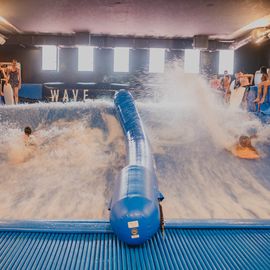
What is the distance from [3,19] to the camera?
10883 mm

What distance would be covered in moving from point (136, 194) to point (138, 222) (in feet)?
0.63

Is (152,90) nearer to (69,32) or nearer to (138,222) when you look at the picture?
(69,32)

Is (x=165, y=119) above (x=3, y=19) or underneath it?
underneath

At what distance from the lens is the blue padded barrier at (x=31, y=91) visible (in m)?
13.2

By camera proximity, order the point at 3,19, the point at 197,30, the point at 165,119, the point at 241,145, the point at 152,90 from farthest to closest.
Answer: the point at 152,90 < the point at 197,30 < the point at 3,19 < the point at 165,119 < the point at 241,145

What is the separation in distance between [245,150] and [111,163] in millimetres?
2161

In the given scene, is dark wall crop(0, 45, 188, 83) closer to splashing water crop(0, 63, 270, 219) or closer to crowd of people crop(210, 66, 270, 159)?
crowd of people crop(210, 66, 270, 159)

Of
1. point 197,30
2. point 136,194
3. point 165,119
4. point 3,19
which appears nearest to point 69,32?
point 3,19

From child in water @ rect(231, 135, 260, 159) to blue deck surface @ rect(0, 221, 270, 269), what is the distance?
8.24 feet

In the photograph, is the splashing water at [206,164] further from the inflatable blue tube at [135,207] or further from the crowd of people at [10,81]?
the crowd of people at [10,81]

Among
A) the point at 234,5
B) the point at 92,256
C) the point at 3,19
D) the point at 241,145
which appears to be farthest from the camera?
the point at 3,19

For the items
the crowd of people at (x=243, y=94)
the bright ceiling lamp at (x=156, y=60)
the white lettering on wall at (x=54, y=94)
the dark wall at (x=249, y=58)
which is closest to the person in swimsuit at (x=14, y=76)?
the white lettering on wall at (x=54, y=94)

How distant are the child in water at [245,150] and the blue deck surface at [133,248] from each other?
2.51m

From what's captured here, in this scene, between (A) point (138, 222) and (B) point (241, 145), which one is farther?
(B) point (241, 145)
